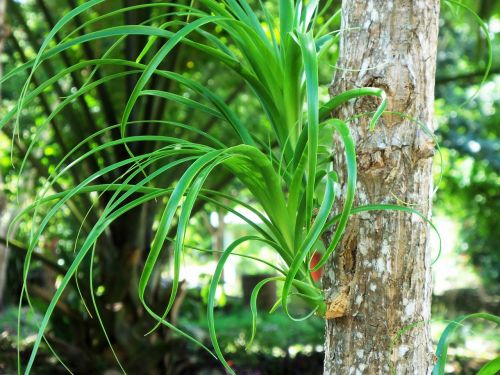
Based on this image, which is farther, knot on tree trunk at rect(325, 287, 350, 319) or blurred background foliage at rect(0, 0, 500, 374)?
blurred background foliage at rect(0, 0, 500, 374)

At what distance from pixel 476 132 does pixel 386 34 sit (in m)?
5.91

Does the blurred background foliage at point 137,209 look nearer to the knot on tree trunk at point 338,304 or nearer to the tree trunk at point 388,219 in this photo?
the tree trunk at point 388,219

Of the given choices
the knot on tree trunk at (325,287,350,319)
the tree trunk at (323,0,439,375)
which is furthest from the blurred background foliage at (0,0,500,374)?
the knot on tree trunk at (325,287,350,319)

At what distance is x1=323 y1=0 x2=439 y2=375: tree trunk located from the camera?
950 mm

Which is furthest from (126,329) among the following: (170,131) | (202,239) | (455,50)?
(202,239)

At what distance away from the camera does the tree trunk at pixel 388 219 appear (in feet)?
3.12

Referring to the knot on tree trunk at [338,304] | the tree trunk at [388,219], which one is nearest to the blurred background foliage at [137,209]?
the tree trunk at [388,219]

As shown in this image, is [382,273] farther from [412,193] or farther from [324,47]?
[324,47]

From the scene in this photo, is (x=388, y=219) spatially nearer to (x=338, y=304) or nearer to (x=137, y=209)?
(x=338, y=304)

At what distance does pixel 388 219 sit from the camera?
96 centimetres

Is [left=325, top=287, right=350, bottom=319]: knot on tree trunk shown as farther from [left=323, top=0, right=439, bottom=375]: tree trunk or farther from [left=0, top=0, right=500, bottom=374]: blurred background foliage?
[left=0, top=0, right=500, bottom=374]: blurred background foliage

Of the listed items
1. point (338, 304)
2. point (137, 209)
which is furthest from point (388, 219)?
point (137, 209)

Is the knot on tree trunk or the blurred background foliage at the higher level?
the blurred background foliage

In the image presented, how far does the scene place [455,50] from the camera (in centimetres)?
863
